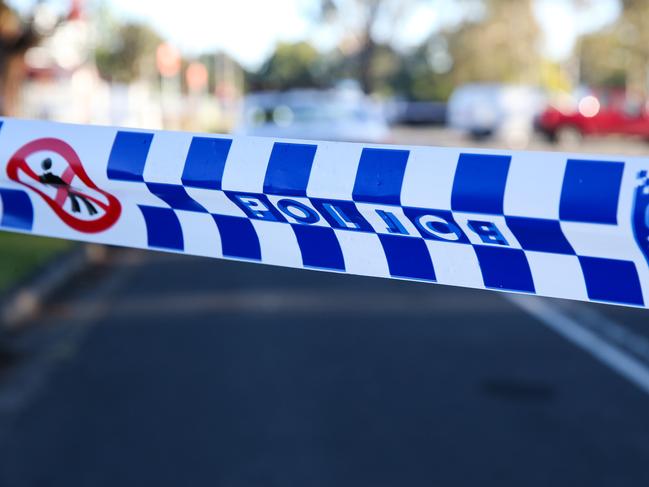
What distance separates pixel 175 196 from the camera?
7.64 ft

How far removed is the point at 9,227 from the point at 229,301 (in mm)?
8397

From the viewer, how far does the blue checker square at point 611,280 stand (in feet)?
6.19

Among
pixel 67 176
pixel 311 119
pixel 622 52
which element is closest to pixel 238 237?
pixel 67 176

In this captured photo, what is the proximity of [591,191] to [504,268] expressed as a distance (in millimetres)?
282

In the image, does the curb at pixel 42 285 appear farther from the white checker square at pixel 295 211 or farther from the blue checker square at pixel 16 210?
the white checker square at pixel 295 211

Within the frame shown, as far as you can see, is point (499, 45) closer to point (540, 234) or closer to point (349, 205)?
point (349, 205)

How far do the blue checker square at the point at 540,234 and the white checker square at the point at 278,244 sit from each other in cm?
49

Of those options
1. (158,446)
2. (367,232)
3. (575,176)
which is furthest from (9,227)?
(158,446)

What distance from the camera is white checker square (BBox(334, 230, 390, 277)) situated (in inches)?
85.4

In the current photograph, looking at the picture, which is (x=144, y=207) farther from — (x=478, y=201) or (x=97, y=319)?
(x=97, y=319)

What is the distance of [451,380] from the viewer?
7582mm

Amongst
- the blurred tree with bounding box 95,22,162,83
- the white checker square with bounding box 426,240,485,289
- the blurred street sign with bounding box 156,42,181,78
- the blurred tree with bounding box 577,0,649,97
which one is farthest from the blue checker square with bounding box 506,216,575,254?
the blurred tree with bounding box 577,0,649,97

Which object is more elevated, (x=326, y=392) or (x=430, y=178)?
(x=430, y=178)

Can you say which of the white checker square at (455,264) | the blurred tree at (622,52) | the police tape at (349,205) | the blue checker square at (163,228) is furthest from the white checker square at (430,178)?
the blurred tree at (622,52)
